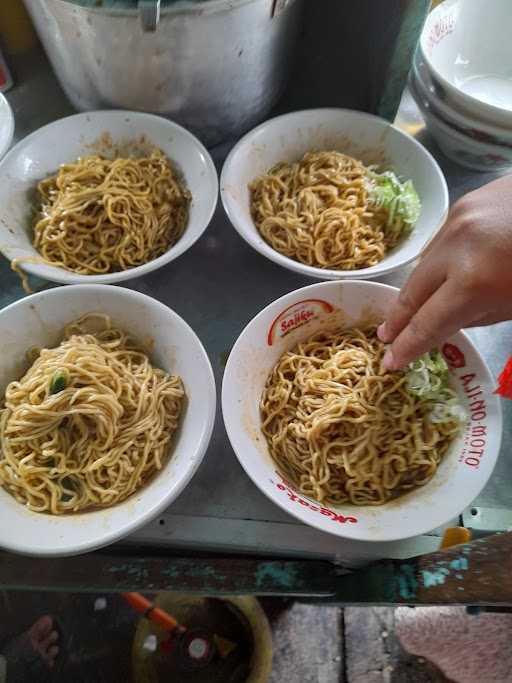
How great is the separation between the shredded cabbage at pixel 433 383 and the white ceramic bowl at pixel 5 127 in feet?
4.08

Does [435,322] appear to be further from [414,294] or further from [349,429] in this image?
[349,429]

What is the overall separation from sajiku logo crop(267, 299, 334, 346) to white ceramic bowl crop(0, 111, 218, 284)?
12.0 inches

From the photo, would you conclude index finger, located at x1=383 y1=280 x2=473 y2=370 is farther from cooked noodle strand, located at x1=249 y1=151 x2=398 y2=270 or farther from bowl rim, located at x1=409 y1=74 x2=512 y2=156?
bowl rim, located at x1=409 y1=74 x2=512 y2=156

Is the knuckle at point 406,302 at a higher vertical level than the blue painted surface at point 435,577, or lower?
higher

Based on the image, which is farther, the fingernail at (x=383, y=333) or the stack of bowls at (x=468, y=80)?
the stack of bowls at (x=468, y=80)

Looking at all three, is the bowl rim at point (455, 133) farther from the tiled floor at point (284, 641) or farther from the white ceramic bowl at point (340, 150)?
the tiled floor at point (284, 641)

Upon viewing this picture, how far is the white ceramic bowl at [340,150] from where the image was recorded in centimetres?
140

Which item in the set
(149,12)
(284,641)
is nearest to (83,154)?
(149,12)

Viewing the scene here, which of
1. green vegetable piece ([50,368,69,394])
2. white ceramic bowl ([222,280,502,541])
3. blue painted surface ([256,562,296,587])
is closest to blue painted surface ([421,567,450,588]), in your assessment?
white ceramic bowl ([222,280,502,541])

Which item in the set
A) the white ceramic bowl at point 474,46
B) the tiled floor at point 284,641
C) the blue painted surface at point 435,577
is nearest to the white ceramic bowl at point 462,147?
the white ceramic bowl at point 474,46

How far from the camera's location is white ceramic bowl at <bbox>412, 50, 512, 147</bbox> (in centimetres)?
155

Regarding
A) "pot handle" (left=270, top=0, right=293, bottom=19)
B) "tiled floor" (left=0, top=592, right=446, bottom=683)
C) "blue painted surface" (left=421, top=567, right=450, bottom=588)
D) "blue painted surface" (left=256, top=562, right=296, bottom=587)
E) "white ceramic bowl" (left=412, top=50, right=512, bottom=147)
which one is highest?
"pot handle" (left=270, top=0, right=293, bottom=19)

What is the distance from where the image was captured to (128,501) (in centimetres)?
110

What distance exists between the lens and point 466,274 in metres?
0.95
